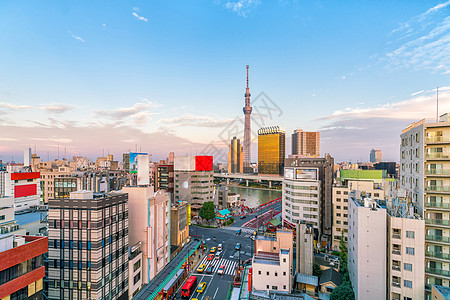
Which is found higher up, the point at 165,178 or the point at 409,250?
the point at 165,178

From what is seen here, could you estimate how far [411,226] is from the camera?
2094 cm

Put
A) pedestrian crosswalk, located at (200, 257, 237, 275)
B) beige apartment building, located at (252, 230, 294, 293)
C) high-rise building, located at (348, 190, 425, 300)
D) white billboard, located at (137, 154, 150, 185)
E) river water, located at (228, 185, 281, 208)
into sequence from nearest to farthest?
high-rise building, located at (348, 190, 425, 300), beige apartment building, located at (252, 230, 294, 293), white billboard, located at (137, 154, 150, 185), pedestrian crosswalk, located at (200, 257, 237, 275), river water, located at (228, 185, 281, 208)

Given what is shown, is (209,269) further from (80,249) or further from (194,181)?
(194,181)

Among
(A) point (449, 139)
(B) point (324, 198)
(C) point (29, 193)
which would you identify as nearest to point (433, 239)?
(A) point (449, 139)

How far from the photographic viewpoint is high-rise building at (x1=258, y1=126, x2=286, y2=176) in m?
177

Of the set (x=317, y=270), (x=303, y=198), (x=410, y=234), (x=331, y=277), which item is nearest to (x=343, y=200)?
(x=303, y=198)

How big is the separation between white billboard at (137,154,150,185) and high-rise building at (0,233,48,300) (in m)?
13.3

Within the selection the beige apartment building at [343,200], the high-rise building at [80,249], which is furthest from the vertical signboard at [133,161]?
the beige apartment building at [343,200]

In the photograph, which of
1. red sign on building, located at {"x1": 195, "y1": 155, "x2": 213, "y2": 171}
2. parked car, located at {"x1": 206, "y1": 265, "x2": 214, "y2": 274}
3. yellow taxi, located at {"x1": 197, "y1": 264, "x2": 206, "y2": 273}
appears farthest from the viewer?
red sign on building, located at {"x1": 195, "y1": 155, "x2": 213, "y2": 171}

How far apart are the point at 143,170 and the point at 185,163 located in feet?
137

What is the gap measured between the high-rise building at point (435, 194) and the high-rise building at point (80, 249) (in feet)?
94.4

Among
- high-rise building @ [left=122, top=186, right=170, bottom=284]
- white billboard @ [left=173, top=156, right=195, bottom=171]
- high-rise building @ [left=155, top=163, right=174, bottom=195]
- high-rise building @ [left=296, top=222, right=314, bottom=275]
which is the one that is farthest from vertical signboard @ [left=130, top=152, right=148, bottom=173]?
high-rise building @ [left=155, top=163, right=174, bottom=195]

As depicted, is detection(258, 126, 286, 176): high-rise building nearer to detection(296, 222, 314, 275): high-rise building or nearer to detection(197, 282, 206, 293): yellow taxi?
detection(296, 222, 314, 275): high-rise building

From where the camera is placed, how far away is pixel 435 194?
22.1 m
